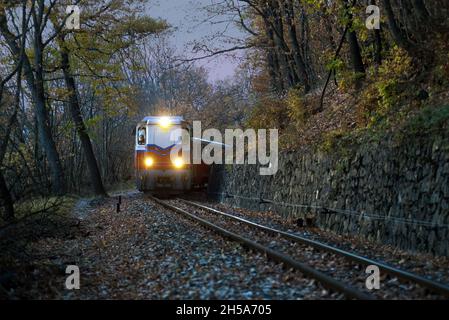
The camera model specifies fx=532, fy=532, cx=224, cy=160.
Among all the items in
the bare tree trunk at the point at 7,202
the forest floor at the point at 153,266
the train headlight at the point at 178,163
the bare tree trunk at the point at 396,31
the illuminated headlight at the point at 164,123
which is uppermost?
the bare tree trunk at the point at 396,31

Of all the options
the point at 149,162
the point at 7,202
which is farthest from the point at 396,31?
the point at 149,162

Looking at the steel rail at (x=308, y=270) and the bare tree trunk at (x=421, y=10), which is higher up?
the bare tree trunk at (x=421, y=10)

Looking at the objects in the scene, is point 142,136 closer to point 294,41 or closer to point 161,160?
point 161,160

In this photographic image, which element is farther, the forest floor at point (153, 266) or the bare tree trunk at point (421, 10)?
the bare tree trunk at point (421, 10)

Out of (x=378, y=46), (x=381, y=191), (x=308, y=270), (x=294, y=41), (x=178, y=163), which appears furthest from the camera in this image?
(x=294, y=41)

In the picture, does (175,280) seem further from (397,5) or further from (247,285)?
(397,5)

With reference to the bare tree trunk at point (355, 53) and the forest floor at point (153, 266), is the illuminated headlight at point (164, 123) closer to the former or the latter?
the bare tree trunk at point (355, 53)

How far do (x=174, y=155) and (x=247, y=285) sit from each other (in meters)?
15.8

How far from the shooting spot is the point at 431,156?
376 inches

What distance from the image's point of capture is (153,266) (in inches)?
336

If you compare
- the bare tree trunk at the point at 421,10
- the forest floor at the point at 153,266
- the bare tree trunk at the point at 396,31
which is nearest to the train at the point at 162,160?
the forest floor at the point at 153,266

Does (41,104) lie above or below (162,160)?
above

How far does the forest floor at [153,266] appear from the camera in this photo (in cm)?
682

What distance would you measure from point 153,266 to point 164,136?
1450cm
